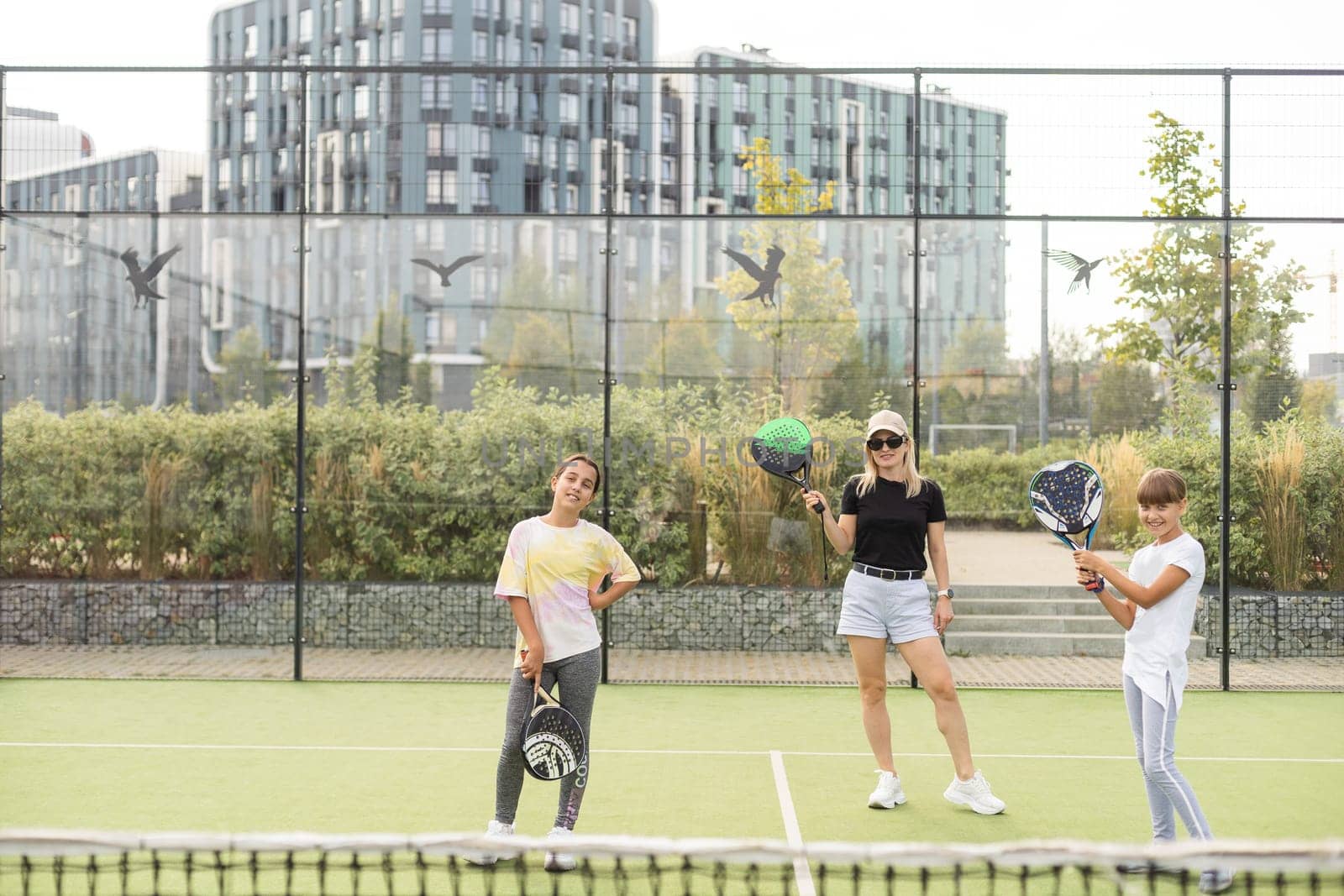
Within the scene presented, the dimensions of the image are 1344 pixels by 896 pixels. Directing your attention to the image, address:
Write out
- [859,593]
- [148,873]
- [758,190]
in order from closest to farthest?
[148,873] < [859,593] < [758,190]

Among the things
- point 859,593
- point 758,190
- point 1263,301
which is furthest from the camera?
point 758,190

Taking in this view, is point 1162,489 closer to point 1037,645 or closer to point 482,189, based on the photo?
point 1037,645

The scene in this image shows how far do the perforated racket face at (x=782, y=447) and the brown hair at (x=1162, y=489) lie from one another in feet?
5.83

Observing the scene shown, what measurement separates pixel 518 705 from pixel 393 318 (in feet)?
18.9

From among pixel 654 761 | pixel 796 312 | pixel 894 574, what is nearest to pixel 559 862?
pixel 894 574

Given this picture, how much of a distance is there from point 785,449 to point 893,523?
75 cm

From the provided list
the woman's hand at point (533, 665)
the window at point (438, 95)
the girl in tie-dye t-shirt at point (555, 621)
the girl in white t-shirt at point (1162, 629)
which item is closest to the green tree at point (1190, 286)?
the girl in white t-shirt at point (1162, 629)

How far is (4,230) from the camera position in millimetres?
9672

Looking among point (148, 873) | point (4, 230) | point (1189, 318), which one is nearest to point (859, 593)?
point (148, 873)

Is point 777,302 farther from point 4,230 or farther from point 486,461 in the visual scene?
point 4,230

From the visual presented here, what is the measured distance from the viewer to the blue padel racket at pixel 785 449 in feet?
19.6

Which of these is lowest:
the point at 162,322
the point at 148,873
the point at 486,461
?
the point at 148,873

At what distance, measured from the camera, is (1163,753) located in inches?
172

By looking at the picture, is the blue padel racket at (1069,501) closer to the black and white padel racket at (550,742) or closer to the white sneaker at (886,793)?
the white sneaker at (886,793)
